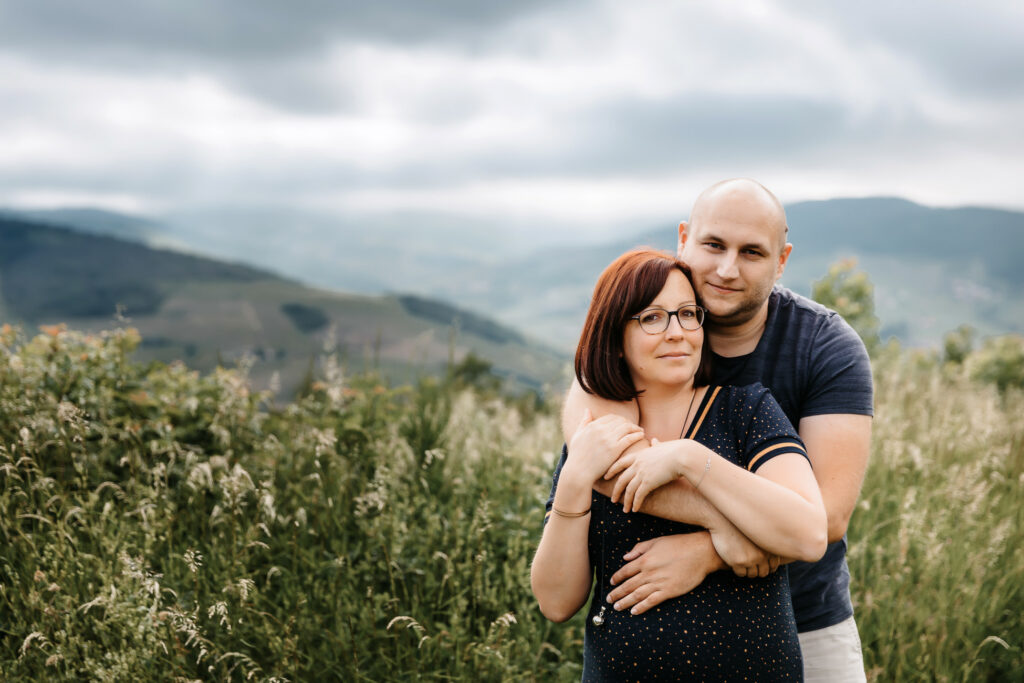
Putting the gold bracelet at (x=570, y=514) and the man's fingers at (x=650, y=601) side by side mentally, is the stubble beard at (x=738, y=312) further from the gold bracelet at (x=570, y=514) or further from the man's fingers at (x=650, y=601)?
the man's fingers at (x=650, y=601)

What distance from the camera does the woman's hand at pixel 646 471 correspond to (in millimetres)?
1815

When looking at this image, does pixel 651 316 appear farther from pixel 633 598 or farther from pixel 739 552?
pixel 633 598

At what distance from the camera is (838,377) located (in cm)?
221

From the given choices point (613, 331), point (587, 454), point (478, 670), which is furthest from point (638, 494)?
point (478, 670)

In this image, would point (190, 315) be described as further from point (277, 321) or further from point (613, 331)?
point (613, 331)

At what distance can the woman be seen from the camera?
1.81m

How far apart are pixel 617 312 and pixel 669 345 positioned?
0.18 metres

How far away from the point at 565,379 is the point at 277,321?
169120 mm

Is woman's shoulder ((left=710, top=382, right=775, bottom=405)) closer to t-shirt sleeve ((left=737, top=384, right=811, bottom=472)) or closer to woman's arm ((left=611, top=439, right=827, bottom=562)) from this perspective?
t-shirt sleeve ((left=737, top=384, right=811, bottom=472))

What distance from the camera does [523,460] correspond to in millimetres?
4352

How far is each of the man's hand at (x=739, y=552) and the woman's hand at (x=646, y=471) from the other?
0.60 feet

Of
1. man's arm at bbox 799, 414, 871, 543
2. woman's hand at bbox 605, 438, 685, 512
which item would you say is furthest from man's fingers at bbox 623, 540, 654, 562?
man's arm at bbox 799, 414, 871, 543

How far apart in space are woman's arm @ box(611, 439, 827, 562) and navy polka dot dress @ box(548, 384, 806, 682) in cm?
10

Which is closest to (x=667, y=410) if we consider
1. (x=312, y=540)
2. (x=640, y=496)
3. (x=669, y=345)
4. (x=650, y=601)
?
(x=669, y=345)
